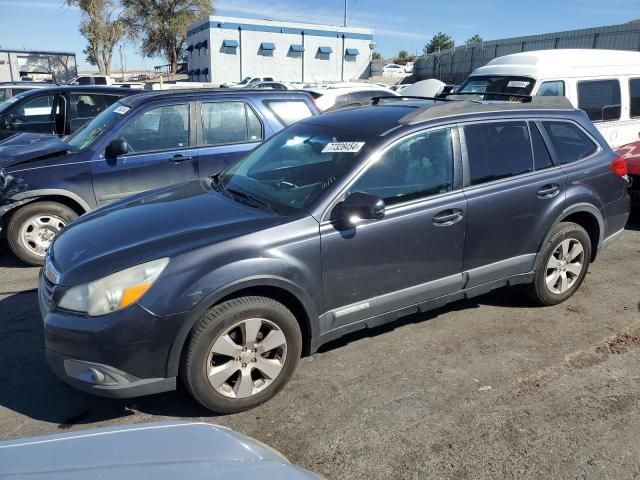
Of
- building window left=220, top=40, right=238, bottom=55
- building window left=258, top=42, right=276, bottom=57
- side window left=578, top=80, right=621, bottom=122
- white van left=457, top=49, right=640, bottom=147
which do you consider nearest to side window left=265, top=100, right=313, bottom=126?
white van left=457, top=49, right=640, bottom=147

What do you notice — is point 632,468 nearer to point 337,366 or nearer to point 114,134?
point 337,366

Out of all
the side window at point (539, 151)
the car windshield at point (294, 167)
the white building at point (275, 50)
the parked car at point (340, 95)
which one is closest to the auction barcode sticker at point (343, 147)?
the car windshield at point (294, 167)

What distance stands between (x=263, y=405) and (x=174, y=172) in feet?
11.6

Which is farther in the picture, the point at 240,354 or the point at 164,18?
the point at 164,18

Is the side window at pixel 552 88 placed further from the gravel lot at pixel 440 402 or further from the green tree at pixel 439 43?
the green tree at pixel 439 43

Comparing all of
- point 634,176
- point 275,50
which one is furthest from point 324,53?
point 634,176

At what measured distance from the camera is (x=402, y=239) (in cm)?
362

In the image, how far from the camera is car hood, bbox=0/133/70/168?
5.58m

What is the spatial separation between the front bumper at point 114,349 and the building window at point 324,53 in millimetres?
42560

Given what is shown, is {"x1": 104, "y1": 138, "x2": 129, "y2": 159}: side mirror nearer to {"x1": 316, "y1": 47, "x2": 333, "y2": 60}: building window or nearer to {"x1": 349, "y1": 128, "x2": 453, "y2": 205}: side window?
{"x1": 349, "y1": 128, "x2": 453, "y2": 205}: side window

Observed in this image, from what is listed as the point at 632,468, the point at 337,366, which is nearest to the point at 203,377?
the point at 337,366

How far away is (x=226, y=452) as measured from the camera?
1773mm

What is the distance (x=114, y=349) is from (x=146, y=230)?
2.56 feet

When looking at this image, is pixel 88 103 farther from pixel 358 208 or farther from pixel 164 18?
pixel 164 18
